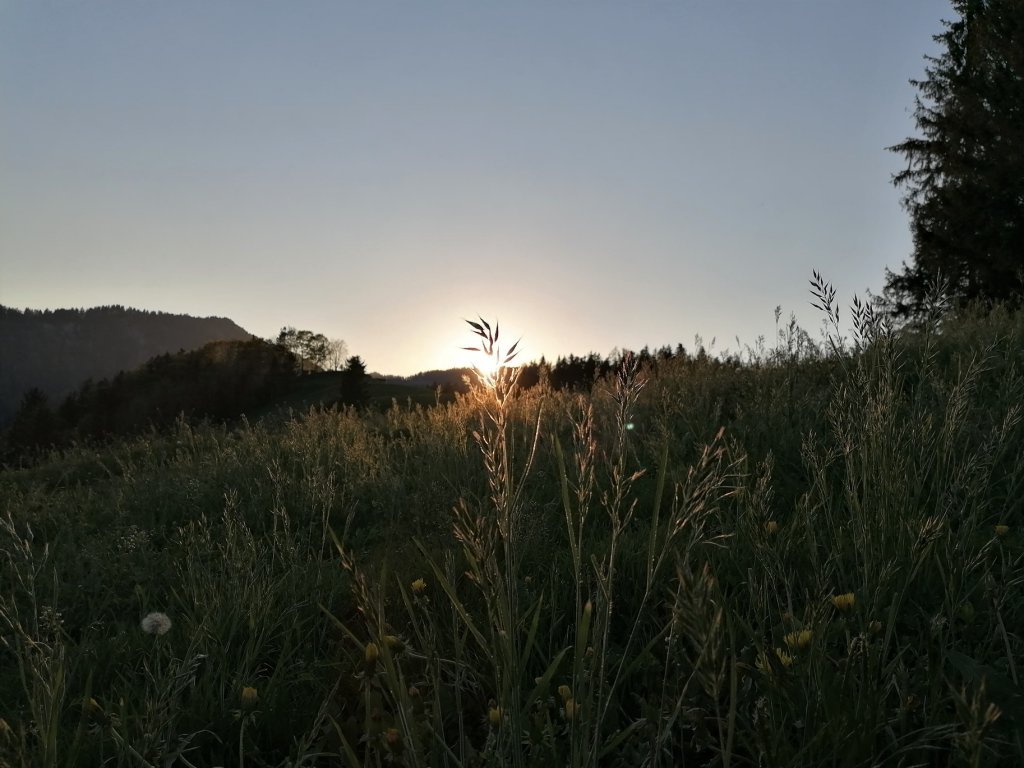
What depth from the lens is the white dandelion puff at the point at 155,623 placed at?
2.40m

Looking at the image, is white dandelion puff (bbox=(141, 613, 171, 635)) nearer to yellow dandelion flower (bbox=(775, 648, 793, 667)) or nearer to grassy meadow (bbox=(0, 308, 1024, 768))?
Result: grassy meadow (bbox=(0, 308, 1024, 768))

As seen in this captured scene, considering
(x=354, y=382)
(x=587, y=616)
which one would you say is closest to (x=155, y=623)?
(x=587, y=616)

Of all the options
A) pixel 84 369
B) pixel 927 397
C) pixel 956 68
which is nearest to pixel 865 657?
pixel 927 397

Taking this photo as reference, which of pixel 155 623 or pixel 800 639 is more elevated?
pixel 800 639

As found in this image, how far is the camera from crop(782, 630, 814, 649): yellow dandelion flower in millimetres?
1518

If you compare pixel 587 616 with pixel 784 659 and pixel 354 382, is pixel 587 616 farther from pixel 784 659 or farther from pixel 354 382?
pixel 354 382

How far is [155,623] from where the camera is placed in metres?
2.46

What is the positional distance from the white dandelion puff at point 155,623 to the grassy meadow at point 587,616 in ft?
0.04

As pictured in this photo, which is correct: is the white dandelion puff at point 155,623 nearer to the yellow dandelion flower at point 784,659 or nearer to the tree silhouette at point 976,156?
the yellow dandelion flower at point 784,659

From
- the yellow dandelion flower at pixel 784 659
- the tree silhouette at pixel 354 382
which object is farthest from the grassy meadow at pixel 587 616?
the tree silhouette at pixel 354 382

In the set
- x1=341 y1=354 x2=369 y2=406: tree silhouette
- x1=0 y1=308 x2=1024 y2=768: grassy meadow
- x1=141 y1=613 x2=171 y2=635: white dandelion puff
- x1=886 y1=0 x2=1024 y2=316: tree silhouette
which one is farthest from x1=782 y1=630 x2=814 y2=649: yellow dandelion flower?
x1=341 y1=354 x2=369 y2=406: tree silhouette

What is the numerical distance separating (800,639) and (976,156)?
22123 millimetres

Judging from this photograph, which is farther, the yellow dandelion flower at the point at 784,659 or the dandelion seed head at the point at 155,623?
the dandelion seed head at the point at 155,623

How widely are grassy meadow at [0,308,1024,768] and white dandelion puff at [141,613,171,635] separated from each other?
0.01m
